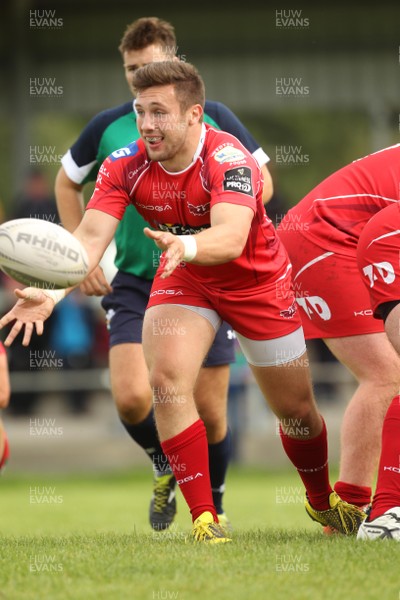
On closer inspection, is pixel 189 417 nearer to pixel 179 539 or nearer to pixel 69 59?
pixel 179 539

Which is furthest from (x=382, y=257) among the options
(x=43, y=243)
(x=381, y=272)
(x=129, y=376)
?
(x=129, y=376)

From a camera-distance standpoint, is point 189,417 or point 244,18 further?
point 244,18

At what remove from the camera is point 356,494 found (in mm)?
5887

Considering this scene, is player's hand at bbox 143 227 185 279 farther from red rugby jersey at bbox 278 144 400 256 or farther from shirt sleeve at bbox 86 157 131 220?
red rugby jersey at bbox 278 144 400 256

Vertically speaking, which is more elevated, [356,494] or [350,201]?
[350,201]

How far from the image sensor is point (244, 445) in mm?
13547

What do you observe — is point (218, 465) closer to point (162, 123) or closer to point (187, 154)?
point (187, 154)

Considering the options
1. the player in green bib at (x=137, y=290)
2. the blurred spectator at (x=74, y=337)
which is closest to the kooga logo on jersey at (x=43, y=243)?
the player in green bib at (x=137, y=290)

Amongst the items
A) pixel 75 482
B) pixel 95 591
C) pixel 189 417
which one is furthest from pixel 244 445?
pixel 95 591

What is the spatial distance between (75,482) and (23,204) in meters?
3.28

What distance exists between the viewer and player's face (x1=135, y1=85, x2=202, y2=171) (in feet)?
17.2

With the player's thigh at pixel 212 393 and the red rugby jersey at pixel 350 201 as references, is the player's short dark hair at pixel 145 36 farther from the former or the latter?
the player's thigh at pixel 212 393

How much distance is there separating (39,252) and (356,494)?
2244 millimetres

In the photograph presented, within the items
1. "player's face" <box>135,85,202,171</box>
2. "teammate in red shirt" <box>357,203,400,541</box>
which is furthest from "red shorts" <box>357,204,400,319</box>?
"player's face" <box>135,85,202,171</box>
